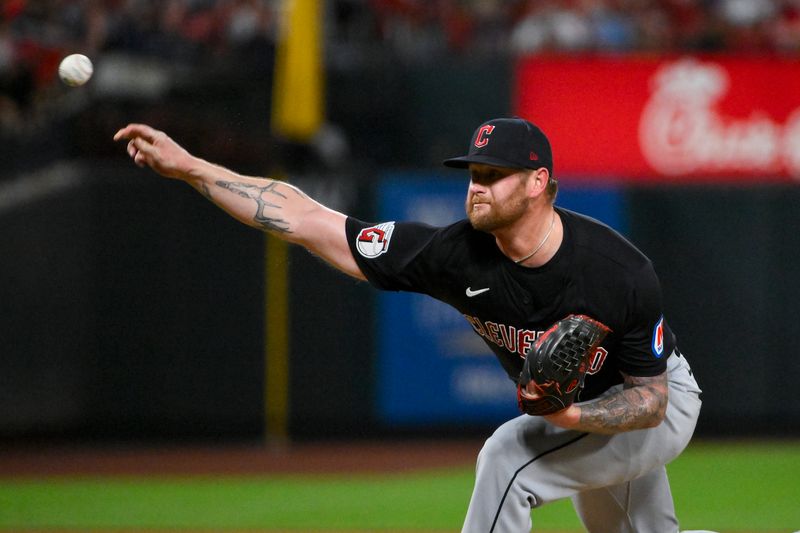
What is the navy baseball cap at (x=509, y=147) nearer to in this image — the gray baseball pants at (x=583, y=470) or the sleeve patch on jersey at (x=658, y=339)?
the sleeve patch on jersey at (x=658, y=339)

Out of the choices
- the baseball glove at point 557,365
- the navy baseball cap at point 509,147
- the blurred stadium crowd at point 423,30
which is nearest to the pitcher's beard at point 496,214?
the navy baseball cap at point 509,147

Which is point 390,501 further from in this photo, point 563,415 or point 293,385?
point 563,415

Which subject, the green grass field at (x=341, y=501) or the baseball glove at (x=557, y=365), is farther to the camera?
the green grass field at (x=341, y=501)

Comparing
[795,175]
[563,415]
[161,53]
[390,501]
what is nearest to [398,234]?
[563,415]

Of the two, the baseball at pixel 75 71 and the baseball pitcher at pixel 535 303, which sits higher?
the baseball at pixel 75 71

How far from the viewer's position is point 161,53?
1220cm

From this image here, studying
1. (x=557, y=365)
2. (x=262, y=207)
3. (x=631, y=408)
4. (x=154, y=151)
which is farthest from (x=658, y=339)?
(x=154, y=151)

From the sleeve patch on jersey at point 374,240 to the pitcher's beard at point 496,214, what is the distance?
17.9 inches

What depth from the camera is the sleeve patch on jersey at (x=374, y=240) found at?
4.76 metres

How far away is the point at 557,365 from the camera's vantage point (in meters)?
4.17

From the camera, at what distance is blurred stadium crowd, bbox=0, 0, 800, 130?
1152 cm

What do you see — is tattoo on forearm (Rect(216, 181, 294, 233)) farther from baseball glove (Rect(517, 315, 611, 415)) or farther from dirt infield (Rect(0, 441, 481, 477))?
dirt infield (Rect(0, 441, 481, 477))

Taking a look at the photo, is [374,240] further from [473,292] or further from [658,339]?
[658,339]

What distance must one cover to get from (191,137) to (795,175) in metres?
6.56
